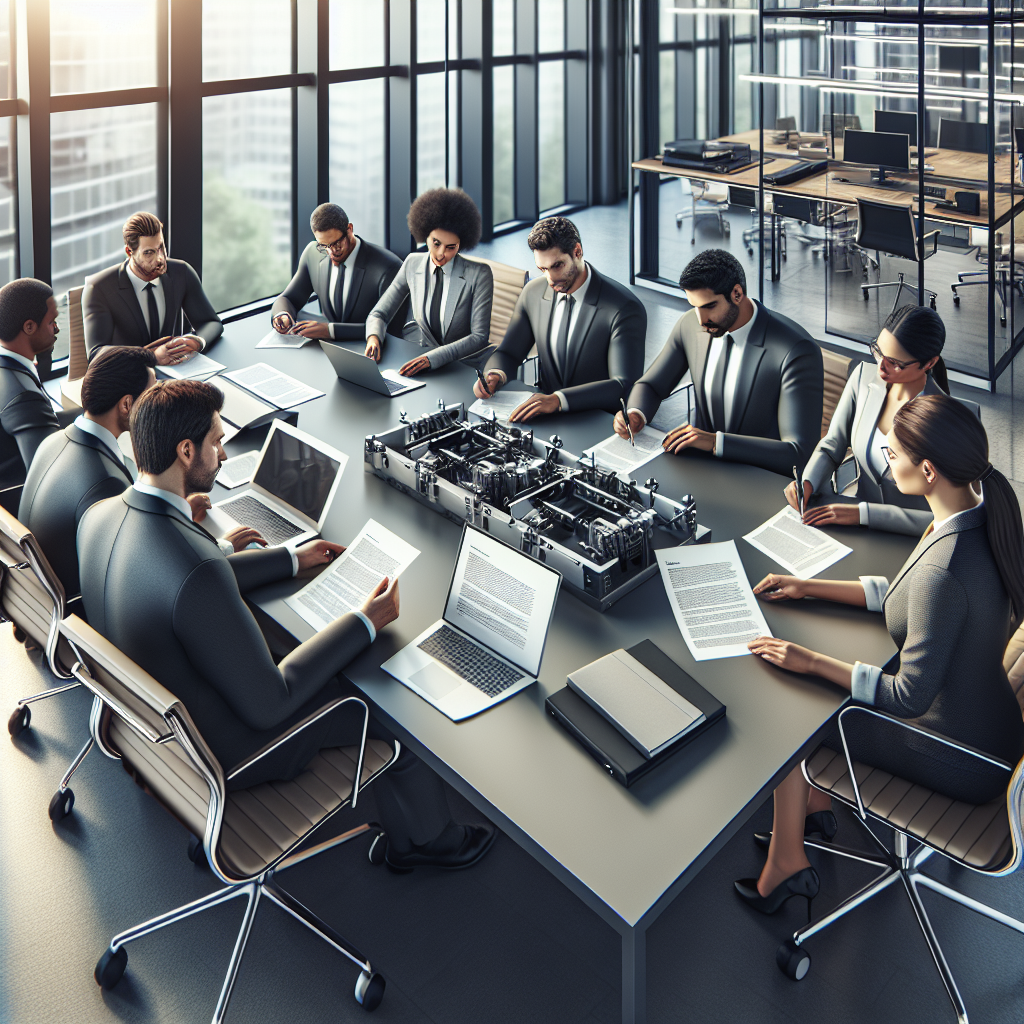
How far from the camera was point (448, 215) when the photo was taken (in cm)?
491

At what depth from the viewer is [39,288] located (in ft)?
12.3

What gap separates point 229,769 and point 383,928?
71 cm

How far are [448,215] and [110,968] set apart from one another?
12.0 feet

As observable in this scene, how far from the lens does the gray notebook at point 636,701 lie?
7.13 ft

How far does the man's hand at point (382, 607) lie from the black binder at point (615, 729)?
514 millimetres

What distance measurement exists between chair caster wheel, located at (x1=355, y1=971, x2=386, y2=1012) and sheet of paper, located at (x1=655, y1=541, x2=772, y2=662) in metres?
1.13

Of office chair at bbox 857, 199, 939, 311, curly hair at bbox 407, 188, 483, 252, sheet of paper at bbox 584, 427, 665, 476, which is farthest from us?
office chair at bbox 857, 199, 939, 311

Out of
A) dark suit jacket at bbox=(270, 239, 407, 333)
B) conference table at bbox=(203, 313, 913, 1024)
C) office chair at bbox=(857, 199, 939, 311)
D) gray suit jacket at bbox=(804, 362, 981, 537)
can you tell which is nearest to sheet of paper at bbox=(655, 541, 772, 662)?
conference table at bbox=(203, 313, 913, 1024)

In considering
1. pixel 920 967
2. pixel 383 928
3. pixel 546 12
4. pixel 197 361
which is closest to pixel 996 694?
pixel 920 967

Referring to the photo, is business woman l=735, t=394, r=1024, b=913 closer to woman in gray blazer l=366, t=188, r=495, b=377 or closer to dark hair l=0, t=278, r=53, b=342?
woman in gray blazer l=366, t=188, r=495, b=377

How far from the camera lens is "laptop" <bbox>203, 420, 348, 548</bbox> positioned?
3.09m

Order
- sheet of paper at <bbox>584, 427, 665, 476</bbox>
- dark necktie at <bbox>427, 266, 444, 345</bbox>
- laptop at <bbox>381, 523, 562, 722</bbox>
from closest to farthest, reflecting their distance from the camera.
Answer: laptop at <bbox>381, 523, 562, 722</bbox>, sheet of paper at <bbox>584, 427, 665, 476</bbox>, dark necktie at <bbox>427, 266, 444, 345</bbox>

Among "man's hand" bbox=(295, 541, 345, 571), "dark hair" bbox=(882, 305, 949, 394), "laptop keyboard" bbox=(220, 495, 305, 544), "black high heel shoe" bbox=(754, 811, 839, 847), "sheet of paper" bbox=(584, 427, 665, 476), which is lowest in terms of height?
"black high heel shoe" bbox=(754, 811, 839, 847)

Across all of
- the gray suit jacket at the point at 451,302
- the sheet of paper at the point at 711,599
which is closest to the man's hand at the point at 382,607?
the sheet of paper at the point at 711,599
